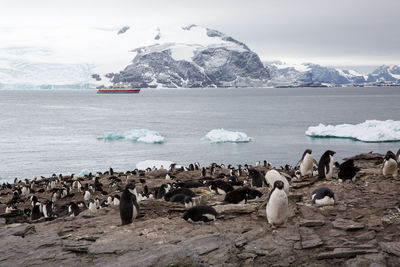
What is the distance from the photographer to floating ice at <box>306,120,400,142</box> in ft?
150

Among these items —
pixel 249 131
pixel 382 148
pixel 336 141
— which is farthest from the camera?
pixel 249 131

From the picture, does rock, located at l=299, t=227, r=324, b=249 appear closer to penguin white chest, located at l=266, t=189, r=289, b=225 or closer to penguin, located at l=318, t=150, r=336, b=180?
penguin white chest, located at l=266, t=189, r=289, b=225

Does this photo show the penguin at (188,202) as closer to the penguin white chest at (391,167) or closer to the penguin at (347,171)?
the penguin at (347,171)

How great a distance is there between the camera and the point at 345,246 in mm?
7410

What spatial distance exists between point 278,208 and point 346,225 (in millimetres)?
1459

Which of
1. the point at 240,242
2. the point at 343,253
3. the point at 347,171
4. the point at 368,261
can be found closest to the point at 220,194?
the point at 347,171

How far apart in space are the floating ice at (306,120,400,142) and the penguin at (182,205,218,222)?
136 feet

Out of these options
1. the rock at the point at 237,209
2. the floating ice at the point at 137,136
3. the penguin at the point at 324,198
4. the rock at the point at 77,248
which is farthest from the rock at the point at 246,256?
the floating ice at the point at 137,136

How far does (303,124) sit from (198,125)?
60.8ft

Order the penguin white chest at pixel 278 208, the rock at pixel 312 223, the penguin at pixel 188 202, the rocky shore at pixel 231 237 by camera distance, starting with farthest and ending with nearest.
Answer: the penguin at pixel 188 202 < the rock at pixel 312 223 < the penguin white chest at pixel 278 208 < the rocky shore at pixel 231 237

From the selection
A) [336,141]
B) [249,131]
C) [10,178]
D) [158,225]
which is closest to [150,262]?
[158,225]

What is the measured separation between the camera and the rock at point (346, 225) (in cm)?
798

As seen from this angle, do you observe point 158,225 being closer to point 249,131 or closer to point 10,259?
point 10,259

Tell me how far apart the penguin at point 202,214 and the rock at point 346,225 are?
2.77 metres
